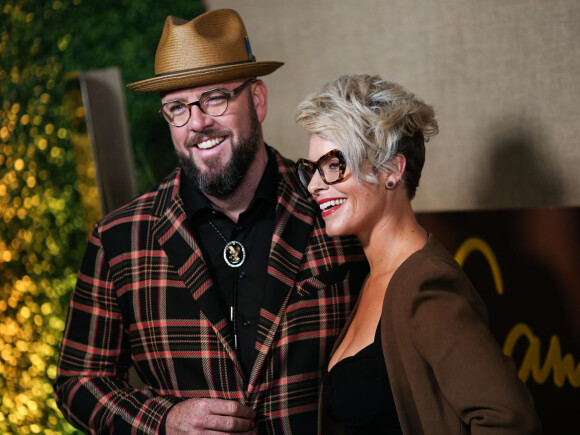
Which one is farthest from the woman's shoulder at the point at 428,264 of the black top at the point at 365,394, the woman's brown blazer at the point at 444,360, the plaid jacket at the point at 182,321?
the plaid jacket at the point at 182,321

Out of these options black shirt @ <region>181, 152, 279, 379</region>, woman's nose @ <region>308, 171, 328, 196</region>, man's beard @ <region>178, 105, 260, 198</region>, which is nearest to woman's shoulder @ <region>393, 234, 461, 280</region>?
woman's nose @ <region>308, 171, 328, 196</region>

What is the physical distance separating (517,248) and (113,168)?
1750mm

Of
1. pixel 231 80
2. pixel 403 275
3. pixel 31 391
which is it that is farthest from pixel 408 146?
pixel 31 391

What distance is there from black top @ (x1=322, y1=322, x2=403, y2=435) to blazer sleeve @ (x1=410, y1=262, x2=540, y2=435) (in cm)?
15

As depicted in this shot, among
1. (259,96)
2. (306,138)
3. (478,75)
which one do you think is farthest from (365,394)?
(306,138)

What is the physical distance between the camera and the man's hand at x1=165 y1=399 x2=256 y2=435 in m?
1.65

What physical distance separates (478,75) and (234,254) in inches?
44.7

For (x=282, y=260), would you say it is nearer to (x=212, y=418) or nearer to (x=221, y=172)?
(x=221, y=172)

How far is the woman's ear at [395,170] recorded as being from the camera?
1.52m

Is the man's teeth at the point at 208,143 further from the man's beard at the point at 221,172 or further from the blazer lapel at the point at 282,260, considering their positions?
the blazer lapel at the point at 282,260

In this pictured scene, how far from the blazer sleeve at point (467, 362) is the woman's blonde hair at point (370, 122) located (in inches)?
12.4

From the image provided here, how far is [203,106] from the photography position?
190 cm

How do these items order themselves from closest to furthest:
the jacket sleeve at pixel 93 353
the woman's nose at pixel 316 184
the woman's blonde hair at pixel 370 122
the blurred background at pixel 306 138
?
the woman's blonde hair at pixel 370 122 → the woman's nose at pixel 316 184 → the jacket sleeve at pixel 93 353 → the blurred background at pixel 306 138

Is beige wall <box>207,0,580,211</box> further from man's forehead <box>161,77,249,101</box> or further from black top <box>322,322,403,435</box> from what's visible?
black top <box>322,322,403,435</box>
